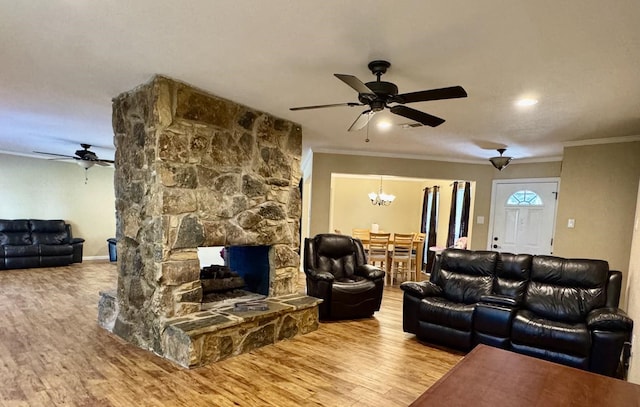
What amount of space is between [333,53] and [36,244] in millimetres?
7852

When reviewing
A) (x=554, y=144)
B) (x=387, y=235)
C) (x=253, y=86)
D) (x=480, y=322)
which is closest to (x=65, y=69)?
(x=253, y=86)

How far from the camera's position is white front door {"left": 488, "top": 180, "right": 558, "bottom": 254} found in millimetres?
5988

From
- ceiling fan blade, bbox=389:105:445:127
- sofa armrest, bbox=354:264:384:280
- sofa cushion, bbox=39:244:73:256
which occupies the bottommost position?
sofa cushion, bbox=39:244:73:256

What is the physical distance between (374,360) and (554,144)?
410cm

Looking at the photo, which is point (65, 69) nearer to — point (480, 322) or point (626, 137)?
point (480, 322)

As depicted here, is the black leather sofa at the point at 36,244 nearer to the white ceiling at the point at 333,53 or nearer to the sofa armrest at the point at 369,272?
the white ceiling at the point at 333,53

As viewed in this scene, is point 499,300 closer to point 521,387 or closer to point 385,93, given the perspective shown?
point 521,387

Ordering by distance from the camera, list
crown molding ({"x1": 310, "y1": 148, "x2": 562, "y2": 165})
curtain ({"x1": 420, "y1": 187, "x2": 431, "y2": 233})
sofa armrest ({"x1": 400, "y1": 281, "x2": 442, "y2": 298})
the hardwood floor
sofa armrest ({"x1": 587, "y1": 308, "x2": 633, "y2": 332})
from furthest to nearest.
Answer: curtain ({"x1": 420, "y1": 187, "x2": 431, "y2": 233})
crown molding ({"x1": 310, "y1": 148, "x2": 562, "y2": 165})
sofa armrest ({"x1": 400, "y1": 281, "x2": 442, "y2": 298})
sofa armrest ({"x1": 587, "y1": 308, "x2": 633, "y2": 332})
the hardwood floor

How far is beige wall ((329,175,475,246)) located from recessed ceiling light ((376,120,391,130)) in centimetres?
458

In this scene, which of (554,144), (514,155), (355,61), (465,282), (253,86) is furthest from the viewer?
(514,155)

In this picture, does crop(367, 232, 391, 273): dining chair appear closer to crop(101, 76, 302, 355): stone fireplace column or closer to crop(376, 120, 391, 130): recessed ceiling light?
crop(376, 120, 391, 130): recessed ceiling light

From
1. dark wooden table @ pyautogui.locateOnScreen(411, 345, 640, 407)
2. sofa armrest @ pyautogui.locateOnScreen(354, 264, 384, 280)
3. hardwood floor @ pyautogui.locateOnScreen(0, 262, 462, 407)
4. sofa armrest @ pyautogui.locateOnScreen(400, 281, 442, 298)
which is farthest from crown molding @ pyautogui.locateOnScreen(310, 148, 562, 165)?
dark wooden table @ pyautogui.locateOnScreen(411, 345, 640, 407)

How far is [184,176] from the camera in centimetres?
314

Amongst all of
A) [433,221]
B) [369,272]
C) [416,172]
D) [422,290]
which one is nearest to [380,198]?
[433,221]
